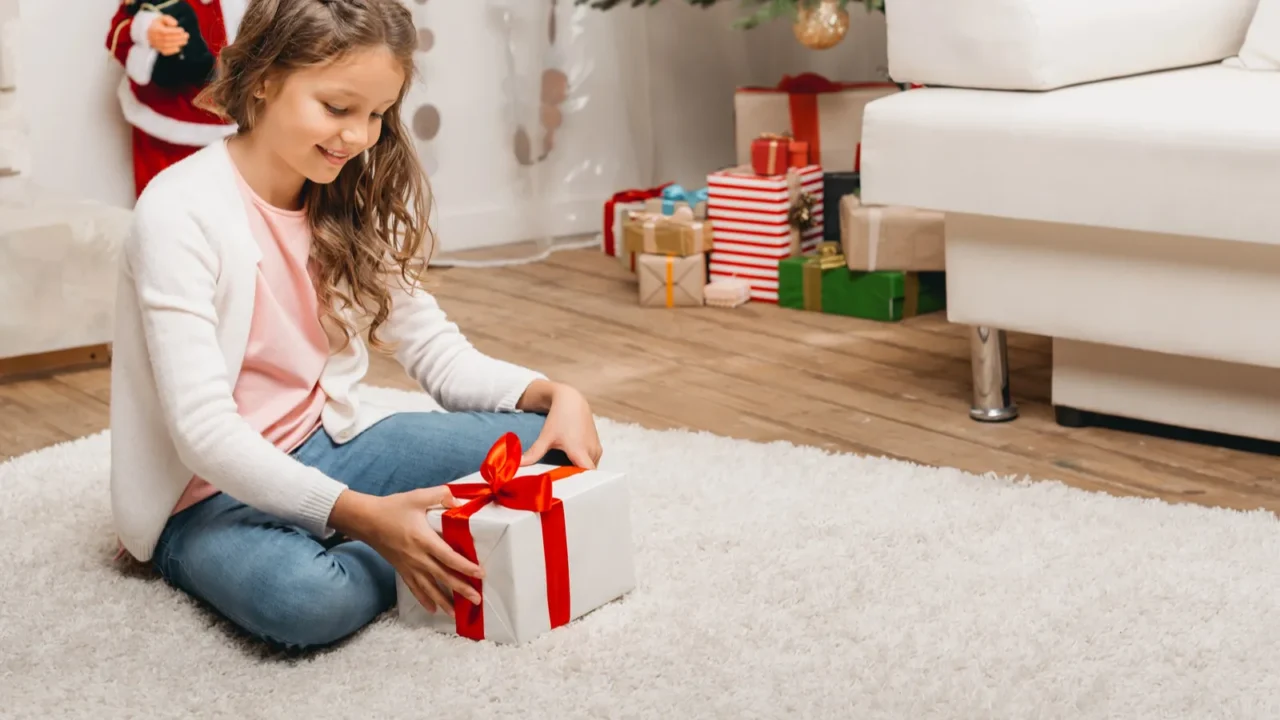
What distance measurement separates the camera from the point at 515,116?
317 centimetres

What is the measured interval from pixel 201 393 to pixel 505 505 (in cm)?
27

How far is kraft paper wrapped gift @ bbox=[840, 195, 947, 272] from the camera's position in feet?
8.16

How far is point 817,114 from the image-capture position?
2881 mm

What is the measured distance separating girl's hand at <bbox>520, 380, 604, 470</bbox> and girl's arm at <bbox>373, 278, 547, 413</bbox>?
0.07 metres

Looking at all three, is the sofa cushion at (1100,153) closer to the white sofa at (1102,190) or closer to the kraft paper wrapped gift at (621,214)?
the white sofa at (1102,190)

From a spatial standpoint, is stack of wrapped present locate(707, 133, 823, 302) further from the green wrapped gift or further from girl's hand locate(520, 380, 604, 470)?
girl's hand locate(520, 380, 604, 470)

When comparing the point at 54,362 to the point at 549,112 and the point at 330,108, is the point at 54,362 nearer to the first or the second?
the point at 549,112

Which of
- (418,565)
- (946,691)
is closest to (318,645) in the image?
(418,565)

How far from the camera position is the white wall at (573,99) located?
2.81m

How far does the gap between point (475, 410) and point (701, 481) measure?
33 centimetres

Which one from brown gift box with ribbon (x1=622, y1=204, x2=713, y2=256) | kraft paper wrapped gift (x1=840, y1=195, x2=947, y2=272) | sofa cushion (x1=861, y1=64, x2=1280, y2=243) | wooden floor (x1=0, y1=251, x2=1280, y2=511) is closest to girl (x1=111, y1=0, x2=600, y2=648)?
wooden floor (x1=0, y1=251, x2=1280, y2=511)

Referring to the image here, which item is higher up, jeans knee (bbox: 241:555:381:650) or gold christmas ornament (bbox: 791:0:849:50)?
gold christmas ornament (bbox: 791:0:849:50)

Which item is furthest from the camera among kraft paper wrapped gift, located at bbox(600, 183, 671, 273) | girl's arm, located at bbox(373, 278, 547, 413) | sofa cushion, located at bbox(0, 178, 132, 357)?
kraft paper wrapped gift, located at bbox(600, 183, 671, 273)

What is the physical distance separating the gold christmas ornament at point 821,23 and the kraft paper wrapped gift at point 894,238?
355 mm
